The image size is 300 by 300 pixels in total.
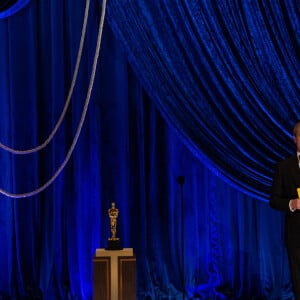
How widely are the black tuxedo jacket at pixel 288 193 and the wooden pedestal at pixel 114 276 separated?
115cm

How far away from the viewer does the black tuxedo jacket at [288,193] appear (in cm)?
331

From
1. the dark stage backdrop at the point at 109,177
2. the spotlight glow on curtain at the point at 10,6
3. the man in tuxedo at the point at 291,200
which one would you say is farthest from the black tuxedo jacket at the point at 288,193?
the spotlight glow on curtain at the point at 10,6

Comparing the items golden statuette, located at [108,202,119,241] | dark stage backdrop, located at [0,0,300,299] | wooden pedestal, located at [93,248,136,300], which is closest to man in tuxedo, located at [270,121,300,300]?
dark stage backdrop, located at [0,0,300,299]

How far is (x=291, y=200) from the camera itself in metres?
3.23

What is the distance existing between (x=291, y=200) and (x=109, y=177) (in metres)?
1.77

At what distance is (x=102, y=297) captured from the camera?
13.1 ft

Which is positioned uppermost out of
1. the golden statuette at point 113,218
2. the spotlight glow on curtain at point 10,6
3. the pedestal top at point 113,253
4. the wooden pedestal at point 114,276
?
the spotlight glow on curtain at point 10,6

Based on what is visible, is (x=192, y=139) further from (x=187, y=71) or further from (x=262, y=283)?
(x=262, y=283)

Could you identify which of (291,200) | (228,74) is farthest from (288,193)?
(228,74)

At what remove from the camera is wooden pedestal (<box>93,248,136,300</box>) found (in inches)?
157

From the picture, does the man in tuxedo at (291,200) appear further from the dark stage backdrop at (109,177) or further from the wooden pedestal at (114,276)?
the wooden pedestal at (114,276)

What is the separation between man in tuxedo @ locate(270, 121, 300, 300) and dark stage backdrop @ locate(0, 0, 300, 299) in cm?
95

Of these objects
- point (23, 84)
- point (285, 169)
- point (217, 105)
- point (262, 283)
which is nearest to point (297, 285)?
point (285, 169)

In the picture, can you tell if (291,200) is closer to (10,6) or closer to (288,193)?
(288,193)
